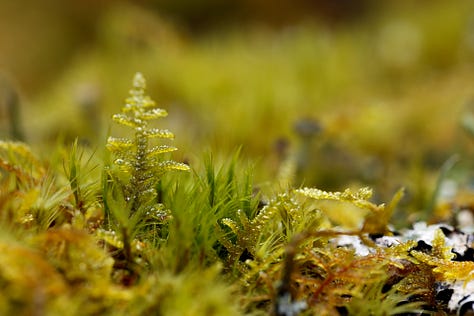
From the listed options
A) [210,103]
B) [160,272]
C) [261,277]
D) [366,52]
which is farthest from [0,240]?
[366,52]

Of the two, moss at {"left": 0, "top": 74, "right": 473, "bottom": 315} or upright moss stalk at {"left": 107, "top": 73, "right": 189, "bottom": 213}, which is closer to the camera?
moss at {"left": 0, "top": 74, "right": 473, "bottom": 315}

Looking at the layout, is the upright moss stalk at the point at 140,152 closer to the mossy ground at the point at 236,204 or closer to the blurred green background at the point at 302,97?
the mossy ground at the point at 236,204

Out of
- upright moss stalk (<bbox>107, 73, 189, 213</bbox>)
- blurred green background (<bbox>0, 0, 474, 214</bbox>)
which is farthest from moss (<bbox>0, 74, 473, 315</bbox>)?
blurred green background (<bbox>0, 0, 474, 214</bbox>)

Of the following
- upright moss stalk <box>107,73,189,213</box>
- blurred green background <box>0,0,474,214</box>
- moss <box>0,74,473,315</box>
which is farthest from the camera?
blurred green background <box>0,0,474,214</box>

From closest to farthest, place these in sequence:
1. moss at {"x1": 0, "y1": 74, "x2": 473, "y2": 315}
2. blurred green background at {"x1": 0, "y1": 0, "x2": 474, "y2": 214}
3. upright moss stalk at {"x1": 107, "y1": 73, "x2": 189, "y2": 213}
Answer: moss at {"x1": 0, "y1": 74, "x2": 473, "y2": 315}
upright moss stalk at {"x1": 107, "y1": 73, "x2": 189, "y2": 213}
blurred green background at {"x1": 0, "y1": 0, "x2": 474, "y2": 214}

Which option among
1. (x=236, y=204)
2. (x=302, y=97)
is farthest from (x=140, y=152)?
(x=302, y=97)

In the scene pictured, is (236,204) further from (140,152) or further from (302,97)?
(302,97)

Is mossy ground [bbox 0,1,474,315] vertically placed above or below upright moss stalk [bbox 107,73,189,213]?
below

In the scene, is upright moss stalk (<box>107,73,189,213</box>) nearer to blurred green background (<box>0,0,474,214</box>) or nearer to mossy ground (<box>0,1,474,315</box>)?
mossy ground (<box>0,1,474,315</box>)
